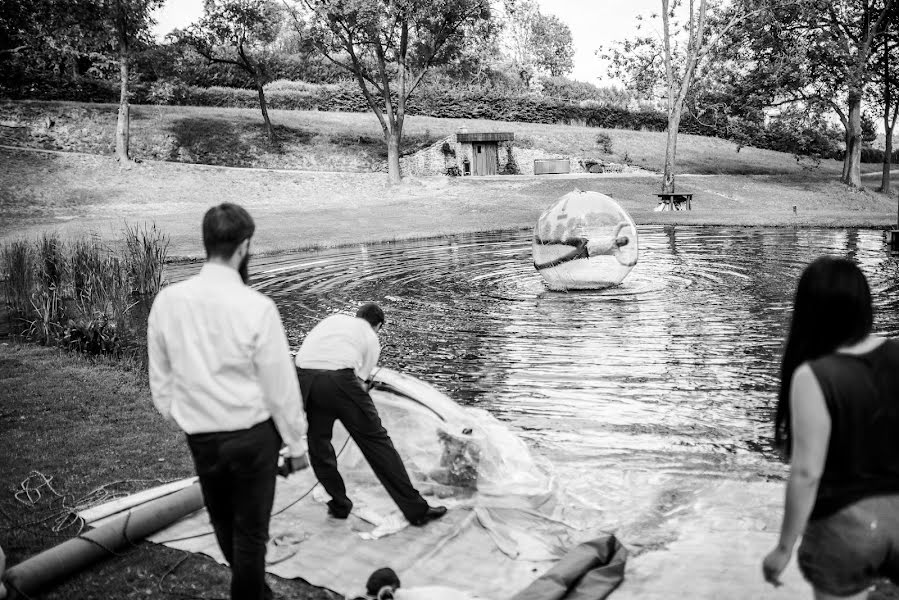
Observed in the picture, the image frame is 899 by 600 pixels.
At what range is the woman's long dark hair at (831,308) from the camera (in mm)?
3395

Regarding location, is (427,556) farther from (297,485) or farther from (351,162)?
(351,162)

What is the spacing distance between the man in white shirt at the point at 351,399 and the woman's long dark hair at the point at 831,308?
11.8ft

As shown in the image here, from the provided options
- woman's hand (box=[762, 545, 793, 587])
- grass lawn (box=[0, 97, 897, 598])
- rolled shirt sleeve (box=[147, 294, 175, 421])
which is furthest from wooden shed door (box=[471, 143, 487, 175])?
woman's hand (box=[762, 545, 793, 587])

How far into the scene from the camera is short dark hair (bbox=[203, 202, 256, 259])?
14.7ft

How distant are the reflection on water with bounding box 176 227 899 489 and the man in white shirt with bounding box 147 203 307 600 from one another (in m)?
3.67

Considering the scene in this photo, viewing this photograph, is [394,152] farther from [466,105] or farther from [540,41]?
[540,41]

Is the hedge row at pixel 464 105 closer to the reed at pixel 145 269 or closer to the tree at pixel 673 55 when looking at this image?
the tree at pixel 673 55

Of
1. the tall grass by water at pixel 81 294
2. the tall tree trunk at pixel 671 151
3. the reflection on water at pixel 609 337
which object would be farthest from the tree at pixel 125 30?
the tall grass by water at pixel 81 294

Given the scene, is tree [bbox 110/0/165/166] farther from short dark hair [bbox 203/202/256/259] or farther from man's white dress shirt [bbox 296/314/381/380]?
short dark hair [bbox 203/202/256/259]

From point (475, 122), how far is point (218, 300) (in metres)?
66.4

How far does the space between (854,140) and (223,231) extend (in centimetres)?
5401

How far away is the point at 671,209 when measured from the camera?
3822 cm

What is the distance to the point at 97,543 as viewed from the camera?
5.90m

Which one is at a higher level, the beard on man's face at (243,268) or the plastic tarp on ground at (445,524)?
the beard on man's face at (243,268)
